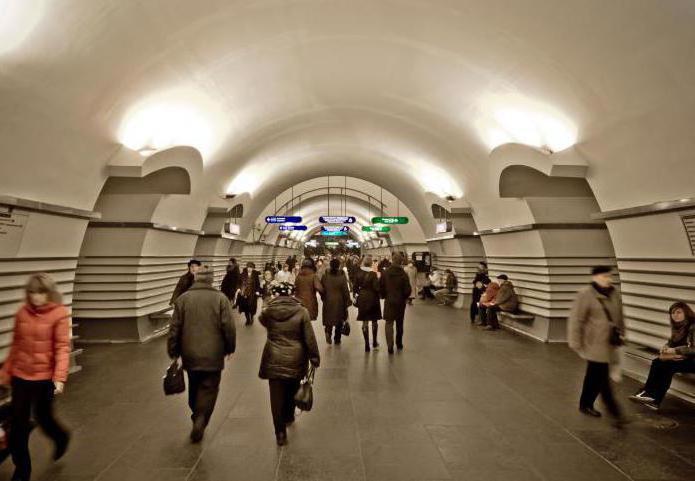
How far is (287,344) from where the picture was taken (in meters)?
4.21

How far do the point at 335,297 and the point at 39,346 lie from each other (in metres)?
5.38

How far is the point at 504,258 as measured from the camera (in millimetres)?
11570

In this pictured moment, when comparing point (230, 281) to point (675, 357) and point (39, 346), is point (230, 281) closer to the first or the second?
point (39, 346)

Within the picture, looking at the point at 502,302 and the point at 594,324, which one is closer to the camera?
the point at 594,324

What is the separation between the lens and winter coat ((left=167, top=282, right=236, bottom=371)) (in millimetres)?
4164

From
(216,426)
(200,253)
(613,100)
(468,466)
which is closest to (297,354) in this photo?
Answer: (216,426)

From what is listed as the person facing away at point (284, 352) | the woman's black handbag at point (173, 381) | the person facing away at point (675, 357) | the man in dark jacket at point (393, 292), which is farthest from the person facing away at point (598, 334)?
the woman's black handbag at point (173, 381)

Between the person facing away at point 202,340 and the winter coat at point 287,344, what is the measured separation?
0.37 m

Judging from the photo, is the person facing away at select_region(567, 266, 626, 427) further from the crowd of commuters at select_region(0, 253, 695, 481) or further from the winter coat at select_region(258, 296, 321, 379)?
the winter coat at select_region(258, 296, 321, 379)

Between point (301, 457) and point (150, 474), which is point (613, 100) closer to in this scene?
point (301, 457)

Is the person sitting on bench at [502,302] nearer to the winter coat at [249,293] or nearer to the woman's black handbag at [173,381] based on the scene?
the winter coat at [249,293]

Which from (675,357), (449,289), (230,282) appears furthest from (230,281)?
(675,357)

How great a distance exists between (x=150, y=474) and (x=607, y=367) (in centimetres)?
444

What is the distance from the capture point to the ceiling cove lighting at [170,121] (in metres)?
6.53
